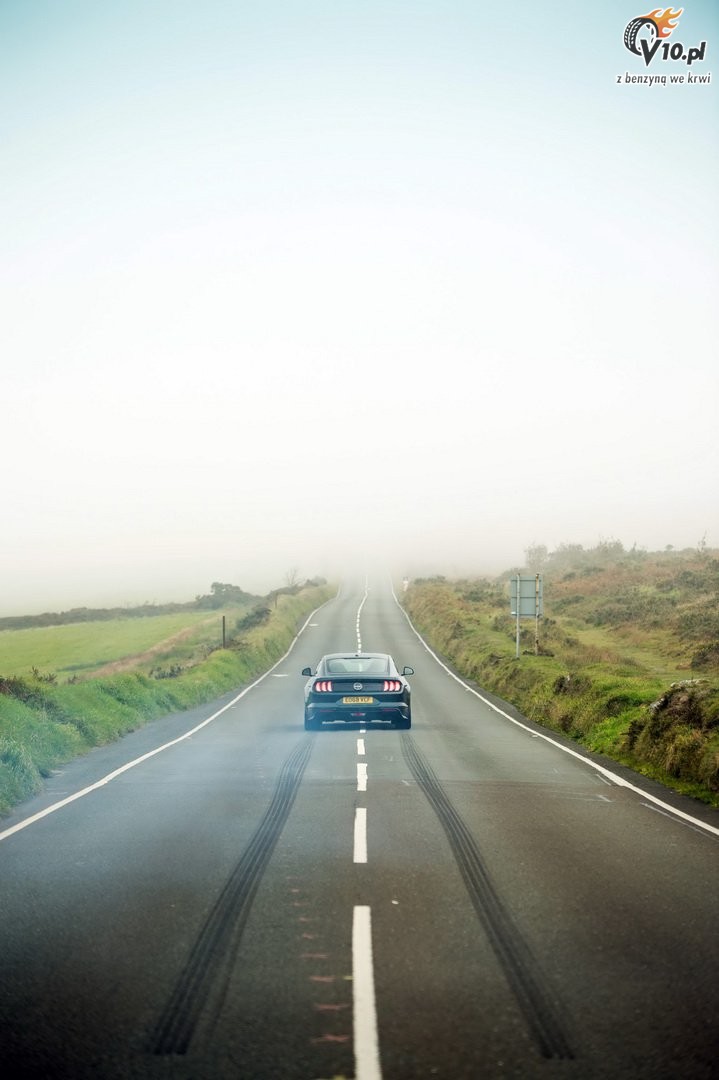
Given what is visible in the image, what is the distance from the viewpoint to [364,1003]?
5.07 meters

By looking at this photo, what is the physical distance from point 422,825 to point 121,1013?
5.57m

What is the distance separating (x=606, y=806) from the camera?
11734 millimetres

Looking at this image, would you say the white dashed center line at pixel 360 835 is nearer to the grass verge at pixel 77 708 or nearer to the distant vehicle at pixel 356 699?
the grass verge at pixel 77 708

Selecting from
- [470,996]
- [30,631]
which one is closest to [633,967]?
[470,996]

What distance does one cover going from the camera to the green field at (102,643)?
49.4m

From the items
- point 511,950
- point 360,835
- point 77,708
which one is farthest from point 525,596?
point 511,950

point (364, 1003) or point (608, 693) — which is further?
point (608, 693)

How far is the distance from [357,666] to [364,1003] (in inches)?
615

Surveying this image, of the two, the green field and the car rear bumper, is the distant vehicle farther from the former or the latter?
the green field

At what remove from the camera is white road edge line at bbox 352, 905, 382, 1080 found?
4.33m

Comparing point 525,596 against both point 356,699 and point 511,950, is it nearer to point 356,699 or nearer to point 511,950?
point 356,699

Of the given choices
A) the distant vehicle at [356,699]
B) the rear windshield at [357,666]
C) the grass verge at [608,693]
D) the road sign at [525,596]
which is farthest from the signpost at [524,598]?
the distant vehicle at [356,699]

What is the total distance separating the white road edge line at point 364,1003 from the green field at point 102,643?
124 ft

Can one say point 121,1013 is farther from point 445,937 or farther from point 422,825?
point 422,825
